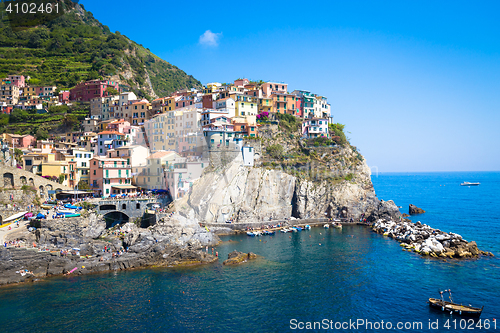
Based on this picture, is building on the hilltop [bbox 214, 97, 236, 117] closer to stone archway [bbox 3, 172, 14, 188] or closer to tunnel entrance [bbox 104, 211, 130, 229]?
tunnel entrance [bbox 104, 211, 130, 229]

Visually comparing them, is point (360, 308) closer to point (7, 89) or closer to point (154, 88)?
point (7, 89)

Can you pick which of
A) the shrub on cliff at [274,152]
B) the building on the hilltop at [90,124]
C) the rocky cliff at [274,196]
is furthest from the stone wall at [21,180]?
the shrub on cliff at [274,152]

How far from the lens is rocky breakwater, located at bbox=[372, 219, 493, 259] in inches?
1896

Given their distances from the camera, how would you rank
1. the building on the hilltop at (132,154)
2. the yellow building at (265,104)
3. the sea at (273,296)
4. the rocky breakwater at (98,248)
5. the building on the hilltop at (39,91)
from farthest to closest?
1. the building on the hilltop at (39,91)
2. the yellow building at (265,104)
3. the building on the hilltop at (132,154)
4. the rocky breakwater at (98,248)
5. the sea at (273,296)

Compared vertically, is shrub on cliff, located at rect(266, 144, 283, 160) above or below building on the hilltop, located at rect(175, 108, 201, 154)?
below

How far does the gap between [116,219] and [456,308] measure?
48417 millimetres

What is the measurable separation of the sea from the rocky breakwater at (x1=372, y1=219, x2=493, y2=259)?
1882 mm

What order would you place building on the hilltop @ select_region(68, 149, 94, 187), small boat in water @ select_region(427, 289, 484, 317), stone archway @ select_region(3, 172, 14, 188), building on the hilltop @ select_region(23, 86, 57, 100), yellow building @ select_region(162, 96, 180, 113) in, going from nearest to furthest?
small boat in water @ select_region(427, 289, 484, 317) → stone archway @ select_region(3, 172, 14, 188) → building on the hilltop @ select_region(68, 149, 94, 187) → yellow building @ select_region(162, 96, 180, 113) → building on the hilltop @ select_region(23, 86, 57, 100)

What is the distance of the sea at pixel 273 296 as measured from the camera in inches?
1180

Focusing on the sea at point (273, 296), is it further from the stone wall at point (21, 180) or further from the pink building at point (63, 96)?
the pink building at point (63, 96)

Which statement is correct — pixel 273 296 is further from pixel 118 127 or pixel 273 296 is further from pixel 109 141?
pixel 118 127

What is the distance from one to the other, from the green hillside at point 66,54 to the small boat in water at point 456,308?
99.9 metres

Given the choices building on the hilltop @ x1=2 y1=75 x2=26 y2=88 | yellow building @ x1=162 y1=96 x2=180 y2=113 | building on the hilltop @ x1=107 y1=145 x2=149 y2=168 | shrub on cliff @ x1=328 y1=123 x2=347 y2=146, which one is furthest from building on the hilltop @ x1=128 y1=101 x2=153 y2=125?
shrub on cliff @ x1=328 y1=123 x2=347 y2=146

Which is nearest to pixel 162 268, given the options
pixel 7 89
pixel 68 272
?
pixel 68 272
